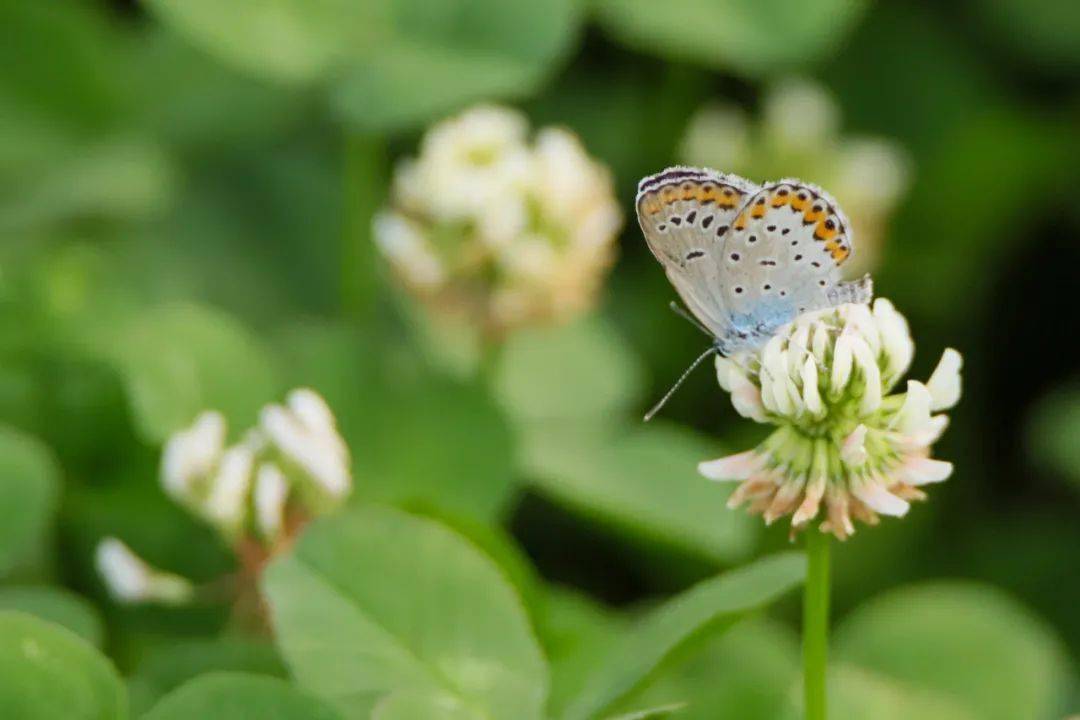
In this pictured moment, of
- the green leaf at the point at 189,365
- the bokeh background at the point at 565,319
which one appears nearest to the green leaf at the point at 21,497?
the bokeh background at the point at 565,319

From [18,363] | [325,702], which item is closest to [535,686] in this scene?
[325,702]

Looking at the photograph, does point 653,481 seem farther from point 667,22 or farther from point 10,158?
point 10,158

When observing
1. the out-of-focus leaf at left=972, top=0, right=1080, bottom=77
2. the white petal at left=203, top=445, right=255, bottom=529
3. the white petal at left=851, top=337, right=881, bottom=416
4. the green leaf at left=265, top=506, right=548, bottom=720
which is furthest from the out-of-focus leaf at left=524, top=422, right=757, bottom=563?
the out-of-focus leaf at left=972, top=0, right=1080, bottom=77

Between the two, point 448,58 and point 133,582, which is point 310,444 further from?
point 448,58

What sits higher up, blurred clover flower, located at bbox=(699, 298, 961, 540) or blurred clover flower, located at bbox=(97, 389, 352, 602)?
blurred clover flower, located at bbox=(97, 389, 352, 602)

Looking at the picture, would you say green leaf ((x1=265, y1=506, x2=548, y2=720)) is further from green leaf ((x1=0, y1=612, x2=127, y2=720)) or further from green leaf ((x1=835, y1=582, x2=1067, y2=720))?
green leaf ((x1=835, y1=582, x2=1067, y2=720))

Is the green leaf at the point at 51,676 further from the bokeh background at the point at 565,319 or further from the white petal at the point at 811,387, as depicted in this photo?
the white petal at the point at 811,387

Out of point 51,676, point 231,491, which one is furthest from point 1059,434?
point 51,676
